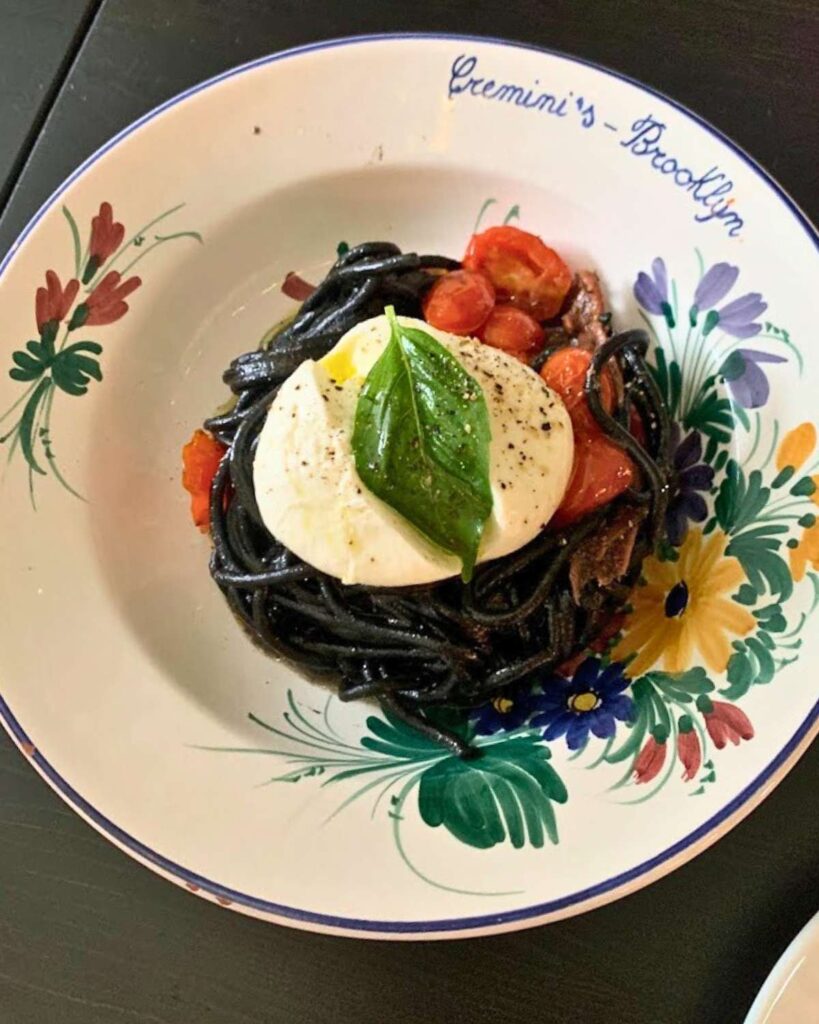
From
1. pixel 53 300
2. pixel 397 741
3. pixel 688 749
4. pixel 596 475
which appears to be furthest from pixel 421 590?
pixel 53 300

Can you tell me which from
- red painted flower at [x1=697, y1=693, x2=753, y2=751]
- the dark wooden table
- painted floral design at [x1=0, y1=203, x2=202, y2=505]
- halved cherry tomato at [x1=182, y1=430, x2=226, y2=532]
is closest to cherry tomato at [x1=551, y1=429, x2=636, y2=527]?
red painted flower at [x1=697, y1=693, x2=753, y2=751]

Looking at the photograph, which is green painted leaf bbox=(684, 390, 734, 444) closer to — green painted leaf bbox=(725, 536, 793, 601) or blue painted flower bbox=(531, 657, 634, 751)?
green painted leaf bbox=(725, 536, 793, 601)

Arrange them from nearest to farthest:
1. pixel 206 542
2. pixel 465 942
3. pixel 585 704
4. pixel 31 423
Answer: pixel 465 942 < pixel 585 704 < pixel 31 423 < pixel 206 542

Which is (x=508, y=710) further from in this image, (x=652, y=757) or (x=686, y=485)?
(x=686, y=485)

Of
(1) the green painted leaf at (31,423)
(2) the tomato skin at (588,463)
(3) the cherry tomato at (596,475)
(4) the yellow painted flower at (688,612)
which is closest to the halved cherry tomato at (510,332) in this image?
(2) the tomato skin at (588,463)

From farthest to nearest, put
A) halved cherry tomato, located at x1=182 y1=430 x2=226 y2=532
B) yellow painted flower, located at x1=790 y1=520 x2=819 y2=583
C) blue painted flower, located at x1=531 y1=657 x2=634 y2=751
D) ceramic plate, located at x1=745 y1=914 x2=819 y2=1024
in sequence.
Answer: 1. halved cherry tomato, located at x1=182 y1=430 x2=226 y2=532
2. blue painted flower, located at x1=531 y1=657 x2=634 y2=751
3. yellow painted flower, located at x1=790 y1=520 x2=819 y2=583
4. ceramic plate, located at x1=745 y1=914 x2=819 y2=1024

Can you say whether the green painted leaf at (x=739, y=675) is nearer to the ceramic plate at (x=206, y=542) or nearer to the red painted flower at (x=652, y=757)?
the ceramic plate at (x=206, y=542)
